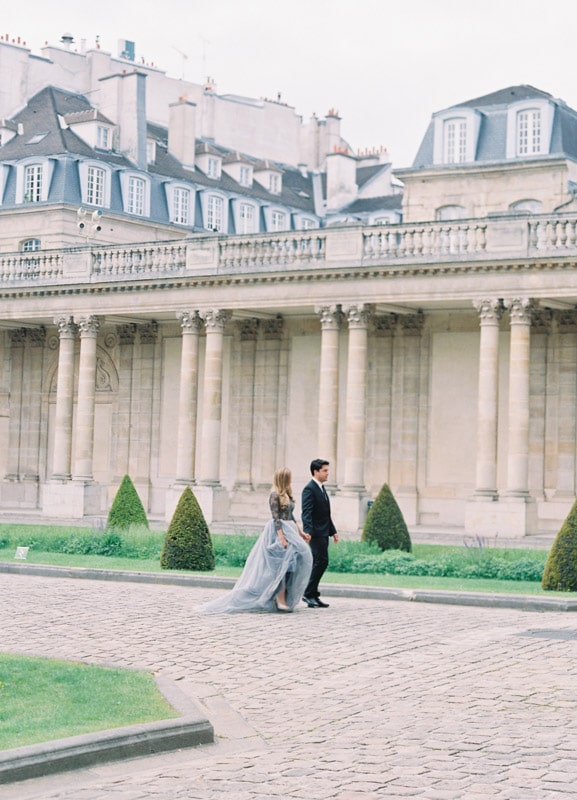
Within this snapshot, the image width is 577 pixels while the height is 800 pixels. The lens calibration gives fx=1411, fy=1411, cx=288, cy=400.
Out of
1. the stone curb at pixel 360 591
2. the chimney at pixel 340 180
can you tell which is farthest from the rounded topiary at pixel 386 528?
the chimney at pixel 340 180

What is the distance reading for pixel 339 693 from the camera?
36.9 feet

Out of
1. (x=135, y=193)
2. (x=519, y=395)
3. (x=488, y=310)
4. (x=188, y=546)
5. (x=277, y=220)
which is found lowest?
(x=188, y=546)

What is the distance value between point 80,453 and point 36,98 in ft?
71.1

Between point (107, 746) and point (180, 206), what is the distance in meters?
46.3

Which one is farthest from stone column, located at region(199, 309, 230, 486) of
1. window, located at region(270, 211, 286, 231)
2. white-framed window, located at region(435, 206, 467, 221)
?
window, located at region(270, 211, 286, 231)

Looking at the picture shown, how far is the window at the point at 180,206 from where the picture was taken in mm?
53812

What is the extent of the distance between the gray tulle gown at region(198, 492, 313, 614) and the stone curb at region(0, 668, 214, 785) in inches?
234

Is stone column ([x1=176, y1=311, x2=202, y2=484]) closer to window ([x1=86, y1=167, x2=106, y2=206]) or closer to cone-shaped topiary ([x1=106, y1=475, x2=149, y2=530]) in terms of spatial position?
cone-shaped topiary ([x1=106, y1=475, x2=149, y2=530])

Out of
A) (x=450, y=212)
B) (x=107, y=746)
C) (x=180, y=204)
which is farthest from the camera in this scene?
(x=180, y=204)

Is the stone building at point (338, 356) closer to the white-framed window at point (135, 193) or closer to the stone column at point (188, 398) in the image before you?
the stone column at point (188, 398)

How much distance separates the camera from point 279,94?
6644 cm

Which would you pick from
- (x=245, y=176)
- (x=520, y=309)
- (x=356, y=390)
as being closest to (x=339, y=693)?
(x=520, y=309)

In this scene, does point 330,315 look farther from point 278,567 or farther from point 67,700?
point 67,700

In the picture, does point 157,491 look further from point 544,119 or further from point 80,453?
point 544,119
